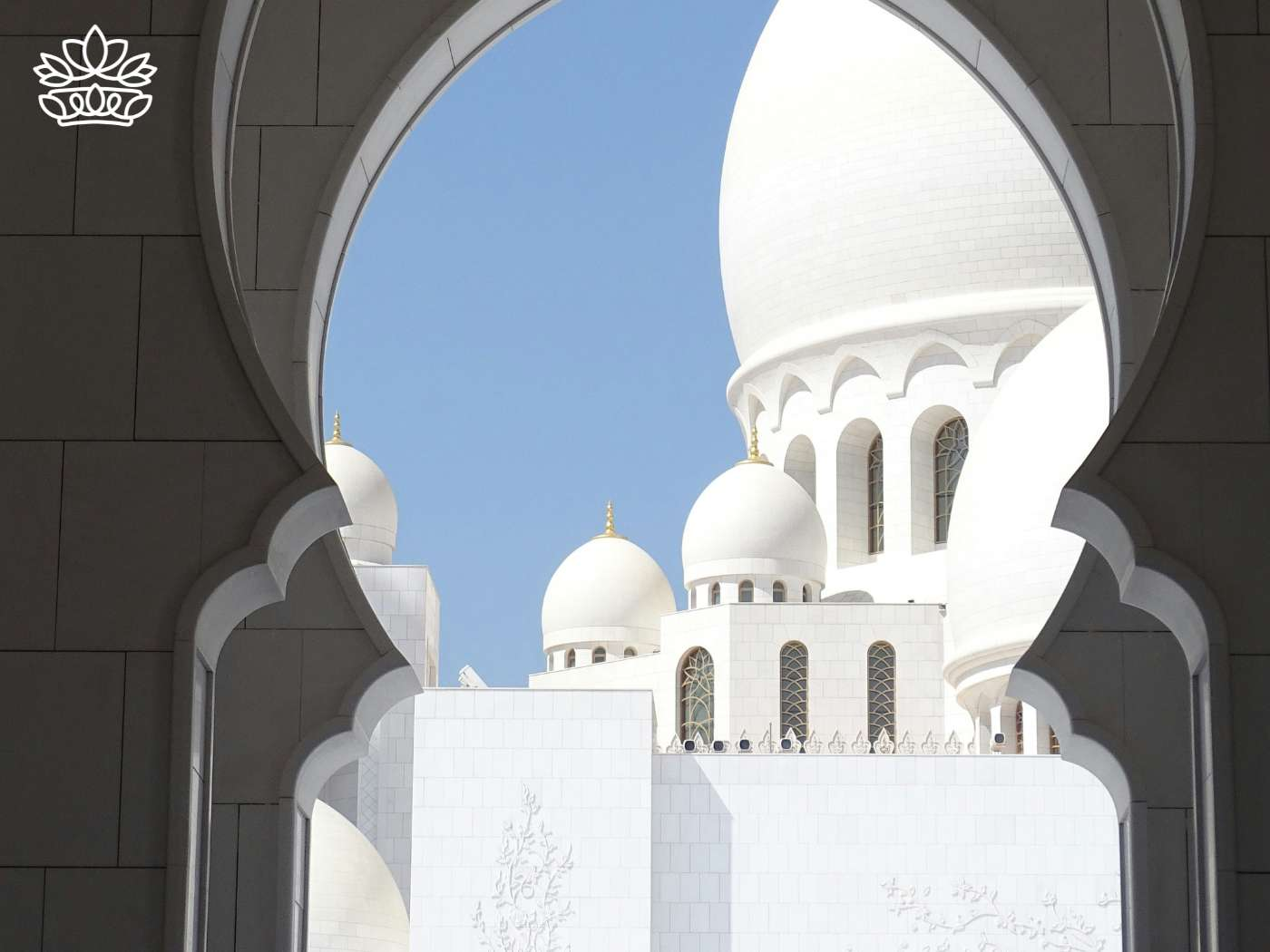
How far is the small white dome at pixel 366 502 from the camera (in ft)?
82.7

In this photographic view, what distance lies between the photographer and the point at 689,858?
21.1m

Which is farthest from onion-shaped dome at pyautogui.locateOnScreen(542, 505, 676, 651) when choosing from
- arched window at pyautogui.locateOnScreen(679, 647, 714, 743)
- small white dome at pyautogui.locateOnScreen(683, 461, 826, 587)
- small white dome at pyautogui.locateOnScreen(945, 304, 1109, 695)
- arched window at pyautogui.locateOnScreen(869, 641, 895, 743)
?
small white dome at pyautogui.locateOnScreen(945, 304, 1109, 695)

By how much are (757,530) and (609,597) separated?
2970 millimetres

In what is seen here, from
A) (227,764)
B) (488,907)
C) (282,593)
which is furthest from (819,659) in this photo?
(282,593)

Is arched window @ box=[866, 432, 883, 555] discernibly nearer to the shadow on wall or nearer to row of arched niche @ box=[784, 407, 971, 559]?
row of arched niche @ box=[784, 407, 971, 559]

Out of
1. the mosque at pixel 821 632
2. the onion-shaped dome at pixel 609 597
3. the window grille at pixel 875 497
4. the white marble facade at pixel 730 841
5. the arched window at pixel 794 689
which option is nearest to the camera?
the white marble facade at pixel 730 841

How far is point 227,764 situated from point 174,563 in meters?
2.19

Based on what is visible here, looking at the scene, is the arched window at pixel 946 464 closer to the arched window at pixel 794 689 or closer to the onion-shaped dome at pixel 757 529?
the onion-shaped dome at pixel 757 529

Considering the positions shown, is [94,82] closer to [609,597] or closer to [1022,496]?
[1022,496]

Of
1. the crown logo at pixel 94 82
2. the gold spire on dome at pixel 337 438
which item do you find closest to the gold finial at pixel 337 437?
the gold spire on dome at pixel 337 438

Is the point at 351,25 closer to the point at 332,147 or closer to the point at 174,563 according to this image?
the point at 332,147

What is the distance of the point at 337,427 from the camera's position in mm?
26516

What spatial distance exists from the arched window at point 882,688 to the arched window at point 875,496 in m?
2.84

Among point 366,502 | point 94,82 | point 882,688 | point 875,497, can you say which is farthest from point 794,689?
point 94,82
